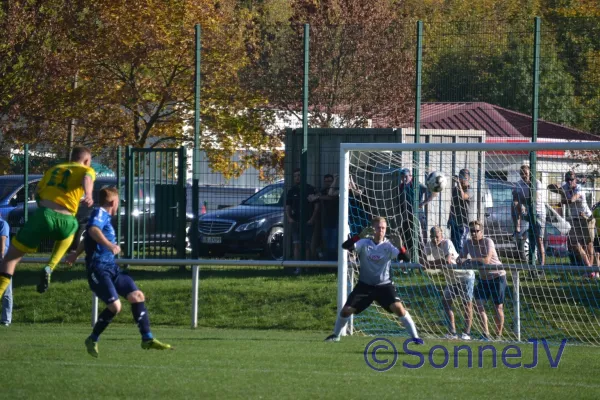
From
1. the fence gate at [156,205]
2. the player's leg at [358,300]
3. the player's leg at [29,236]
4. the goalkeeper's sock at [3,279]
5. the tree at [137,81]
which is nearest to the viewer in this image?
the player's leg at [29,236]

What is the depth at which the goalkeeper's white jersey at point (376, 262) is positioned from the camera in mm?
12328

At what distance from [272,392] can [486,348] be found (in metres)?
4.31

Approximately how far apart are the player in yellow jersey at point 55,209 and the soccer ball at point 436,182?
526 cm

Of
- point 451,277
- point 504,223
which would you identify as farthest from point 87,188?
point 504,223

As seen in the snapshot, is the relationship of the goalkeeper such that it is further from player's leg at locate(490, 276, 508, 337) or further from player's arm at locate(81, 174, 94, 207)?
player's arm at locate(81, 174, 94, 207)

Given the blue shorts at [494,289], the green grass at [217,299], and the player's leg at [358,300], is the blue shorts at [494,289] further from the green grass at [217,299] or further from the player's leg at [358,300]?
the green grass at [217,299]

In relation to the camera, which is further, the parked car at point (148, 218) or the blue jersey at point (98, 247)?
the parked car at point (148, 218)

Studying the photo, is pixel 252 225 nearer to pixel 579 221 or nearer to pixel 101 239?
pixel 579 221

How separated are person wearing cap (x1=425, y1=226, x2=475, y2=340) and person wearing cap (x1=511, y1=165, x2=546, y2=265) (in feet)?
4.24

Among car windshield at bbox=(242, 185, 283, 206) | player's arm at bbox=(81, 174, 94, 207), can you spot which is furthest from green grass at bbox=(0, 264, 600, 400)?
car windshield at bbox=(242, 185, 283, 206)

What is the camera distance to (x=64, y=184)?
10.7m

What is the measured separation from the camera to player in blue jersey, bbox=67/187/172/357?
10367 millimetres

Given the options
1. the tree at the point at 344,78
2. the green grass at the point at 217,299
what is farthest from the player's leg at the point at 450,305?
the tree at the point at 344,78

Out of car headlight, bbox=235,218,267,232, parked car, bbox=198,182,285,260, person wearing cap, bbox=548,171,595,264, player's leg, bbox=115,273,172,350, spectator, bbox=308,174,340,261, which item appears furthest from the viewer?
car headlight, bbox=235,218,267,232
